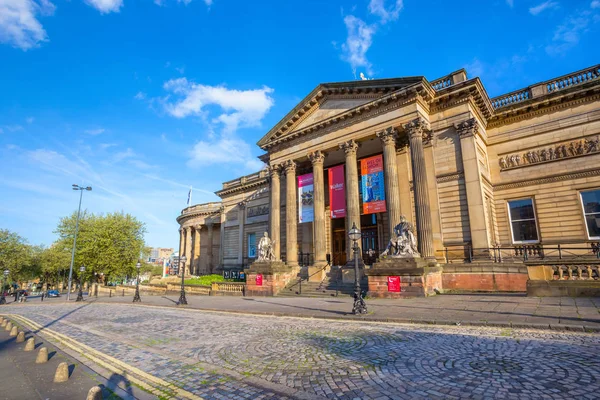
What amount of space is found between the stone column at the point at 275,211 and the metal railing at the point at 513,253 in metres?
12.0

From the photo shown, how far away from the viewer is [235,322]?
10672 mm

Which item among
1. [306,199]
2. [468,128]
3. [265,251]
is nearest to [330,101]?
[306,199]

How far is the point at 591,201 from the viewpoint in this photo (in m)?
18.3

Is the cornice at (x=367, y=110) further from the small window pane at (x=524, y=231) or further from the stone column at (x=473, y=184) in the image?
the small window pane at (x=524, y=231)

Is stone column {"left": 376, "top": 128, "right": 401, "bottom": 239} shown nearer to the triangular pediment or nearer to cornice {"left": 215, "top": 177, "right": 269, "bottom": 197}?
the triangular pediment

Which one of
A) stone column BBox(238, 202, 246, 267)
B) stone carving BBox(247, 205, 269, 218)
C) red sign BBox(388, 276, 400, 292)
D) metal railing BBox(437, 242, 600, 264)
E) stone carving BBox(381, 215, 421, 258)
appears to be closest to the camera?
red sign BBox(388, 276, 400, 292)

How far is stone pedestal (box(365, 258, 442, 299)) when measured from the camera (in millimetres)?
14688

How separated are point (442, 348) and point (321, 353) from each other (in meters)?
2.33

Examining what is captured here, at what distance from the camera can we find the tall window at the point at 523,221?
19.9 metres

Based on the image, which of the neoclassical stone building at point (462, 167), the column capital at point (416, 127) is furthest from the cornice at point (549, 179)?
the column capital at point (416, 127)

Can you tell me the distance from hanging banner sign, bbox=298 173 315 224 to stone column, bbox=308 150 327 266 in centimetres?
43

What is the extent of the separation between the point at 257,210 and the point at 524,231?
86.9 feet

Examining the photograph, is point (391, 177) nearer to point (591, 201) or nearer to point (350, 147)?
point (350, 147)

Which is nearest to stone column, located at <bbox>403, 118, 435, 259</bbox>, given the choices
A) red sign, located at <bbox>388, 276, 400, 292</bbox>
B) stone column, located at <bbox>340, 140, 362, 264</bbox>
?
red sign, located at <bbox>388, 276, 400, 292</bbox>
